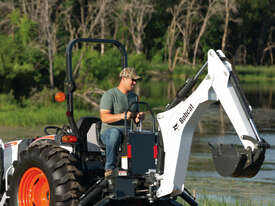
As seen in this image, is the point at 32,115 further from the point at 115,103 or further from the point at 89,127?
the point at 115,103

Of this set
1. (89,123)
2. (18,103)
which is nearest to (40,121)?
(18,103)

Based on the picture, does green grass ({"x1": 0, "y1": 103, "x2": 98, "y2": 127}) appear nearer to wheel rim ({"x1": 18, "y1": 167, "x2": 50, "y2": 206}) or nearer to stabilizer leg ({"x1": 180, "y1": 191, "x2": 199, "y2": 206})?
wheel rim ({"x1": 18, "y1": 167, "x2": 50, "y2": 206})

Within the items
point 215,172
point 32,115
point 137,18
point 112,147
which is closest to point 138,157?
point 112,147

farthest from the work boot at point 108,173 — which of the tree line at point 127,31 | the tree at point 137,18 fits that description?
the tree at point 137,18

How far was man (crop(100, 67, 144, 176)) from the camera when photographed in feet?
25.1

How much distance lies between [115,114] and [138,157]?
552 mm

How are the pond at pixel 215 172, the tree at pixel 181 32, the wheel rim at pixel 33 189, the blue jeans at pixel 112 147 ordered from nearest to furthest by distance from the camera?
the blue jeans at pixel 112 147 → the wheel rim at pixel 33 189 → the pond at pixel 215 172 → the tree at pixel 181 32

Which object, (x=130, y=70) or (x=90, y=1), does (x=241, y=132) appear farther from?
(x=90, y=1)

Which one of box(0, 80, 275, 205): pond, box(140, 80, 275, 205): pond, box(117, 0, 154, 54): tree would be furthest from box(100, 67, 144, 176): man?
box(117, 0, 154, 54): tree

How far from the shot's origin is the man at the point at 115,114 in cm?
766

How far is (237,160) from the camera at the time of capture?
21.1 ft

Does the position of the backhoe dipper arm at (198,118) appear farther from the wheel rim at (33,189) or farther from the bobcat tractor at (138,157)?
the wheel rim at (33,189)

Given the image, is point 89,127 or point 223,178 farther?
point 223,178

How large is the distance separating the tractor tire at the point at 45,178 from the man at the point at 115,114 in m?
0.37
